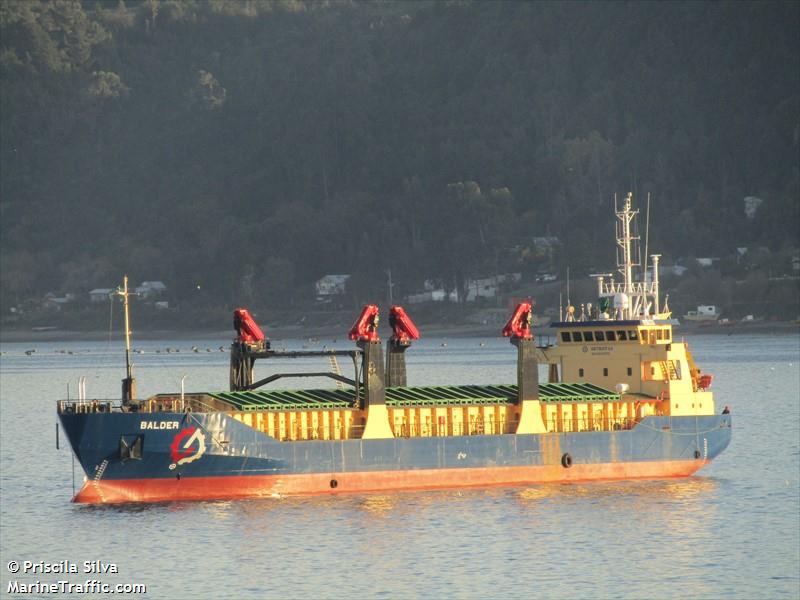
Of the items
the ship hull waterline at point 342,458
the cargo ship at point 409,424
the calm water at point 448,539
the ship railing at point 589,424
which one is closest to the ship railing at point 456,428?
the cargo ship at point 409,424

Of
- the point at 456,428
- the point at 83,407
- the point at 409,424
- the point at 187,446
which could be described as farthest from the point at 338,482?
the point at 83,407

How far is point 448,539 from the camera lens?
52.8 metres

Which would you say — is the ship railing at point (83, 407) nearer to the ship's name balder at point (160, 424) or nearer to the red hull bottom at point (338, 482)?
the ship's name balder at point (160, 424)

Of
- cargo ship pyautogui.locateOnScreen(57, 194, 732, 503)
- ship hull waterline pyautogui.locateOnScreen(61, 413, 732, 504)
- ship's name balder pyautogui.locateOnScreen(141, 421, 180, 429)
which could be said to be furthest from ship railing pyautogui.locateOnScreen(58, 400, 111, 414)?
ship's name balder pyautogui.locateOnScreen(141, 421, 180, 429)

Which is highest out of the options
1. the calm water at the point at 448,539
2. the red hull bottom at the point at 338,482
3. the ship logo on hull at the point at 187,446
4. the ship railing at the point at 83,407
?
the ship railing at the point at 83,407

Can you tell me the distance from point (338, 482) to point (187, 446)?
6198 mm

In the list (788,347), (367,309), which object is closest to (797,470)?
(367,309)

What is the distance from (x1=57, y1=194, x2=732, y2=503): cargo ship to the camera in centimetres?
5744

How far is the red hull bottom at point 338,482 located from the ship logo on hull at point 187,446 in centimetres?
97

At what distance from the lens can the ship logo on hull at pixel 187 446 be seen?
56.8 metres

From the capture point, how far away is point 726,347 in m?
196

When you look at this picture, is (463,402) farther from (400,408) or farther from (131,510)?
(131,510)

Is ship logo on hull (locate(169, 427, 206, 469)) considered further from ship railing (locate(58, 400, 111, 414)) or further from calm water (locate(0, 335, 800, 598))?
ship railing (locate(58, 400, 111, 414))

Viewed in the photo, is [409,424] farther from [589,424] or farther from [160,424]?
[160,424]
